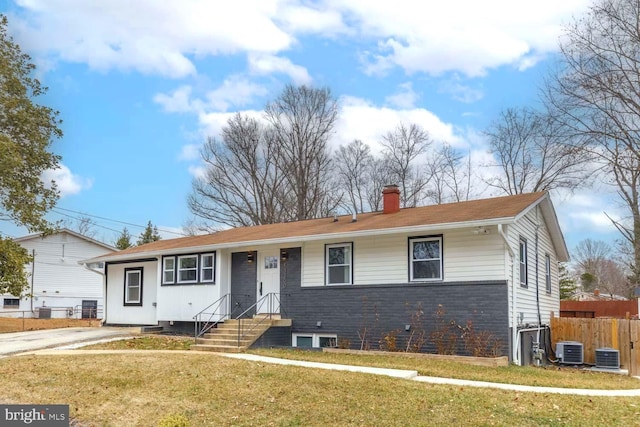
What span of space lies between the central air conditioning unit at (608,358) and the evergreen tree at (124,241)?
41.4 m

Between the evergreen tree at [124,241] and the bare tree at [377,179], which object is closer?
the bare tree at [377,179]

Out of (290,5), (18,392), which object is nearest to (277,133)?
(290,5)

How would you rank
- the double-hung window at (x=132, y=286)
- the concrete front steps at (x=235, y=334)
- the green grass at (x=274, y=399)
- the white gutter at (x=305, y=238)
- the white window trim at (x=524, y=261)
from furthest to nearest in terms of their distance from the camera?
the double-hung window at (x=132, y=286), the white window trim at (x=524, y=261), the concrete front steps at (x=235, y=334), the white gutter at (x=305, y=238), the green grass at (x=274, y=399)

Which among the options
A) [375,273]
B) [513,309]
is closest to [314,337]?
[375,273]

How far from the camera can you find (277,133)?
136 feet

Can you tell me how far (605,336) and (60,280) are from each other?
1256 inches

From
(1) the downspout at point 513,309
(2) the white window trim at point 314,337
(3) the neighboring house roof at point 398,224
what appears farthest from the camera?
(2) the white window trim at point 314,337

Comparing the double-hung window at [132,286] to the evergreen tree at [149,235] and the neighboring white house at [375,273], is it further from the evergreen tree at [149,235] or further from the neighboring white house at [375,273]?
the evergreen tree at [149,235]

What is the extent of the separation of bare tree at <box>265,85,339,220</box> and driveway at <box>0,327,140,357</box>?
19.1 meters

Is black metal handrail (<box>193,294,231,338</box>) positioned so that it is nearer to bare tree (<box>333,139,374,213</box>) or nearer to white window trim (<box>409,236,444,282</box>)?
white window trim (<box>409,236,444,282</box>)

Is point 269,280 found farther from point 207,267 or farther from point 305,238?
point 207,267

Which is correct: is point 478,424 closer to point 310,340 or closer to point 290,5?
point 310,340

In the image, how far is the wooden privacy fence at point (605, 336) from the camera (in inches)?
671

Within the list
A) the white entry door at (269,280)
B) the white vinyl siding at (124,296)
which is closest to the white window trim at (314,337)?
the white entry door at (269,280)
